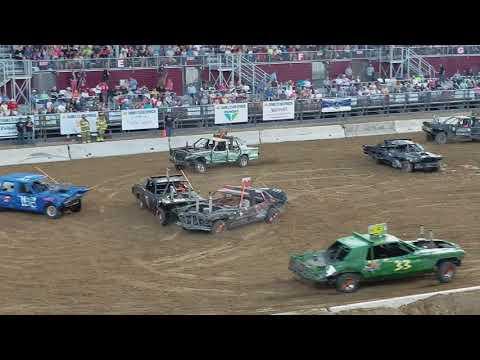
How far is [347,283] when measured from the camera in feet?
47.9

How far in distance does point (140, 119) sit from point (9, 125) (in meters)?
5.79

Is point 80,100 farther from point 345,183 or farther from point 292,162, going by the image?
point 345,183

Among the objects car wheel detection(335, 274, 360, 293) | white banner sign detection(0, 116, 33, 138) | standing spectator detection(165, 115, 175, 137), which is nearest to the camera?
car wheel detection(335, 274, 360, 293)

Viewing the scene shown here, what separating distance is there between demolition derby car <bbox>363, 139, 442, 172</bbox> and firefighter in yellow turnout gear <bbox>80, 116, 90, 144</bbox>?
39.2 ft

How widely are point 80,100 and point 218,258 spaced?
1996 centimetres

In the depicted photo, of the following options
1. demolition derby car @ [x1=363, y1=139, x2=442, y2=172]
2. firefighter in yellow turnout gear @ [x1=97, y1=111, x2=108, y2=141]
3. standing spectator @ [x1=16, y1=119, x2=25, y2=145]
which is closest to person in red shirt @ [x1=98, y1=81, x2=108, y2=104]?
firefighter in yellow turnout gear @ [x1=97, y1=111, x2=108, y2=141]

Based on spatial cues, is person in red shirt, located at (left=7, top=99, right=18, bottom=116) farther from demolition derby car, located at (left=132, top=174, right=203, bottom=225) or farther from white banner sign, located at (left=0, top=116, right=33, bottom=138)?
demolition derby car, located at (left=132, top=174, right=203, bottom=225)

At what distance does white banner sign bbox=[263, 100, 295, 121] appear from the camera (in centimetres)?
3644

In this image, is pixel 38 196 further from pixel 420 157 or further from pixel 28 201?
pixel 420 157

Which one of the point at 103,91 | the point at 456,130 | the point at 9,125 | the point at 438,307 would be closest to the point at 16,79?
the point at 103,91

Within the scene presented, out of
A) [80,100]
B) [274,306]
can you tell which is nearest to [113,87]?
[80,100]

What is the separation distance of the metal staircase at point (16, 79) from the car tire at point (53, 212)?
614 inches

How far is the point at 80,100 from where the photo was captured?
35125 millimetres
